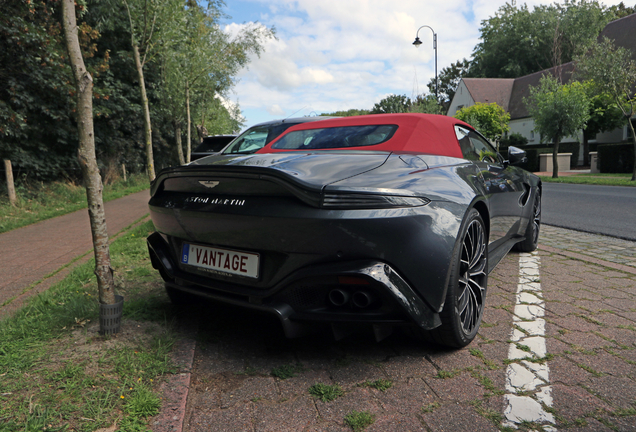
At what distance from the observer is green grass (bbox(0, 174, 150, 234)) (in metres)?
8.49

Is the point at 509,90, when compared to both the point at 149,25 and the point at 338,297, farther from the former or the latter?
the point at 338,297

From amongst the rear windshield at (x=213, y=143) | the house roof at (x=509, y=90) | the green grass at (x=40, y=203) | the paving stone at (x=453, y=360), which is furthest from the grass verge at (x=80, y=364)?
the house roof at (x=509, y=90)

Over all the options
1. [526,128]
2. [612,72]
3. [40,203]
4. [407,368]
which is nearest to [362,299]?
[407,368]

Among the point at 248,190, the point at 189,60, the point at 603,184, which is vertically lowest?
the point at 603,184

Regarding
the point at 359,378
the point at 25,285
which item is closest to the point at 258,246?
the point at 359,378

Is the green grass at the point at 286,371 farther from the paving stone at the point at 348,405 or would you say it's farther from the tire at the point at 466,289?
the tire at the point at 466,289

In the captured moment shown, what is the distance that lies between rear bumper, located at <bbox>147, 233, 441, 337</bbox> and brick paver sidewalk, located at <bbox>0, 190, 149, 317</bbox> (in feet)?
7.76

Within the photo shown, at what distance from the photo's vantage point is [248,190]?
243cm

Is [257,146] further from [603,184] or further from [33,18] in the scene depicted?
[603,184]

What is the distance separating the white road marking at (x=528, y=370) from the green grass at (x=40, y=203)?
7.67m

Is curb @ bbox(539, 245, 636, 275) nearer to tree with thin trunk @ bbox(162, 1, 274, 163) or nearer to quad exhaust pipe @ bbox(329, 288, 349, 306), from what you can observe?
quad exhaust pipe @ bbox(329, 288, 349, 306)

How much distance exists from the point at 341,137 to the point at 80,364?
2175 mm

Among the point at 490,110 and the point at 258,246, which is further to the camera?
the point at 490,110

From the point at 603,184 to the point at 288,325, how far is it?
1864 cm
